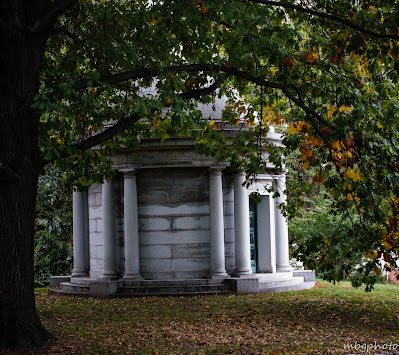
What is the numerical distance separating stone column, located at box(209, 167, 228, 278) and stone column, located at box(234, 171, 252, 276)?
1.35 feet

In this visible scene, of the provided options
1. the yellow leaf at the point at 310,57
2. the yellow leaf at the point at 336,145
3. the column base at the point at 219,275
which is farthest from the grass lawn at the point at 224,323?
the yellow leaf at the point at 310,57

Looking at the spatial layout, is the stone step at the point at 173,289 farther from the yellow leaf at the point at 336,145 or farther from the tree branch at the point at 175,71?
the yellow leaf at the point at 336,145

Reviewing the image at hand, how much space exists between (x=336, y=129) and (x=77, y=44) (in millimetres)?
5098

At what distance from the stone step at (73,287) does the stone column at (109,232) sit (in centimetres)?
54

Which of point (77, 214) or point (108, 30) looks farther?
point (77, 214)

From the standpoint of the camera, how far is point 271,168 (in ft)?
51.7

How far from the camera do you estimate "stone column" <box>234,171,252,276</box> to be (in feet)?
47.8

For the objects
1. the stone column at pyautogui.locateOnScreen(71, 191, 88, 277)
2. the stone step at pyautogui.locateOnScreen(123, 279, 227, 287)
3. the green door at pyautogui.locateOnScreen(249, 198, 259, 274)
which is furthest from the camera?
the stone column at pyautogui.locateOnScreen(71, 191, 88, 277)

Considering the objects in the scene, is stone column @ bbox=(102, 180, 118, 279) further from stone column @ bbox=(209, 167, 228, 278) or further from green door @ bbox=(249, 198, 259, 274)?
green door @ bbox=(249, 198, 259, 274)

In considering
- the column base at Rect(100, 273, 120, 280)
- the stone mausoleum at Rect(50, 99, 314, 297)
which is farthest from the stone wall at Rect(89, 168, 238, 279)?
the column base at Rect(100, 273, 120, 280)

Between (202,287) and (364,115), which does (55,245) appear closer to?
(202,287)

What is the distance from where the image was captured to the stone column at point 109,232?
1484 cm

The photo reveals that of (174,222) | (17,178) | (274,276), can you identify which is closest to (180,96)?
(17,178)

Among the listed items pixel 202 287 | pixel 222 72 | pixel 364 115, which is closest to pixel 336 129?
pixel 364 115
